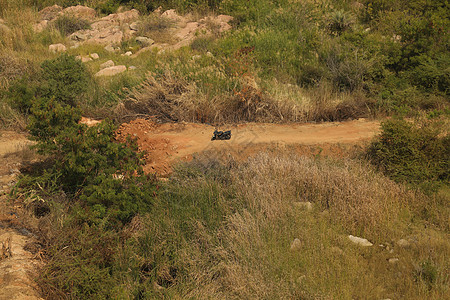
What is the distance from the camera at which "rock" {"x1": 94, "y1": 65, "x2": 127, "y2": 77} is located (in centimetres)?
1166

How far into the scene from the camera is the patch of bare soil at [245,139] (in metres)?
6.80

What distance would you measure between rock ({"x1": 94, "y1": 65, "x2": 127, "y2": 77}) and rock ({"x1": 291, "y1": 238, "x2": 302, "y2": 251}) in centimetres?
916

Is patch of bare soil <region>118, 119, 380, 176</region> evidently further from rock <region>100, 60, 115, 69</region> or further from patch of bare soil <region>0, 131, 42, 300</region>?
rock <region>100, 60, 115, 69</region>

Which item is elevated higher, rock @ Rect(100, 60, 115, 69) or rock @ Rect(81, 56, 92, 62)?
rock @ Rect(100, 60, 115, 69)

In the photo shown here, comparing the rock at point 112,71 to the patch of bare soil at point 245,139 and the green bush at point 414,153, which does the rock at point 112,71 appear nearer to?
the patch of bare soil at point 245,139

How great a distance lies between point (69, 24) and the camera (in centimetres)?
1798

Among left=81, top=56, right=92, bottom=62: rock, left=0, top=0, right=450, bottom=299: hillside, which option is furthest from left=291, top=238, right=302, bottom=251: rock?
left=81, top=56, right=92, bottom=62: rock

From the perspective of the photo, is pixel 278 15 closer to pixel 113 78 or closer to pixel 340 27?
pixel 340 27

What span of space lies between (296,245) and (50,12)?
21.3 metres

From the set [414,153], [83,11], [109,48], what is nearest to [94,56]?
[109,48]

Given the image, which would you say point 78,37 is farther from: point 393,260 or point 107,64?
point 393,260

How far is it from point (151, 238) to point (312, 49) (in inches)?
322

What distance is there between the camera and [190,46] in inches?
520

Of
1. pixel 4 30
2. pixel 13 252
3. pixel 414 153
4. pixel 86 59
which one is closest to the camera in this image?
pixel 13 252
